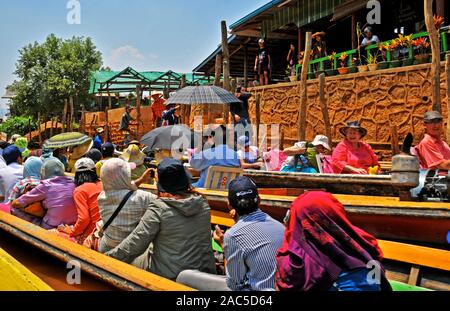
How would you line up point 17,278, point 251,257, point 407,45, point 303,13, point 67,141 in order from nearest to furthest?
point 251,257 < point 17,278 < point 67,141 < point 407,45 < point 303,13

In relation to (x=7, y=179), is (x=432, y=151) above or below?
above

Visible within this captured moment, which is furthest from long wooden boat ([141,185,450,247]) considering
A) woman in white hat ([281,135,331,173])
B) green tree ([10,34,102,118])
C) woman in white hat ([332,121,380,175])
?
green tree ([10,34,102,118])

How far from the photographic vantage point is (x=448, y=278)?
3.76 m

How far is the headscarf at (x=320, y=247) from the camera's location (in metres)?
2.39

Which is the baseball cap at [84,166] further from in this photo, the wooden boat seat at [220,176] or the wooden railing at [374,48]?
the wooden railing at [374,48]

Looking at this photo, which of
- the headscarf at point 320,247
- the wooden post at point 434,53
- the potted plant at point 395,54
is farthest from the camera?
the potted plant at point 395,54

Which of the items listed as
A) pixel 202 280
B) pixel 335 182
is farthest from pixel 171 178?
pixel 335 182

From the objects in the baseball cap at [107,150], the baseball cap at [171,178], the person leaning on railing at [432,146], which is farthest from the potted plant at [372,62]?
the baseball cap at [171,178]

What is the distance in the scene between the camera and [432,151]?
5.45 metres

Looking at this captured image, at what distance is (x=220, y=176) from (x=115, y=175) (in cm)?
235

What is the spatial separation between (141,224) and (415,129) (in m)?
9.11

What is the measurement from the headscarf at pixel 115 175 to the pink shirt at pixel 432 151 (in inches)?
137

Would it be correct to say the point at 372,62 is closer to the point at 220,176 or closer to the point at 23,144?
the point at 220,176
